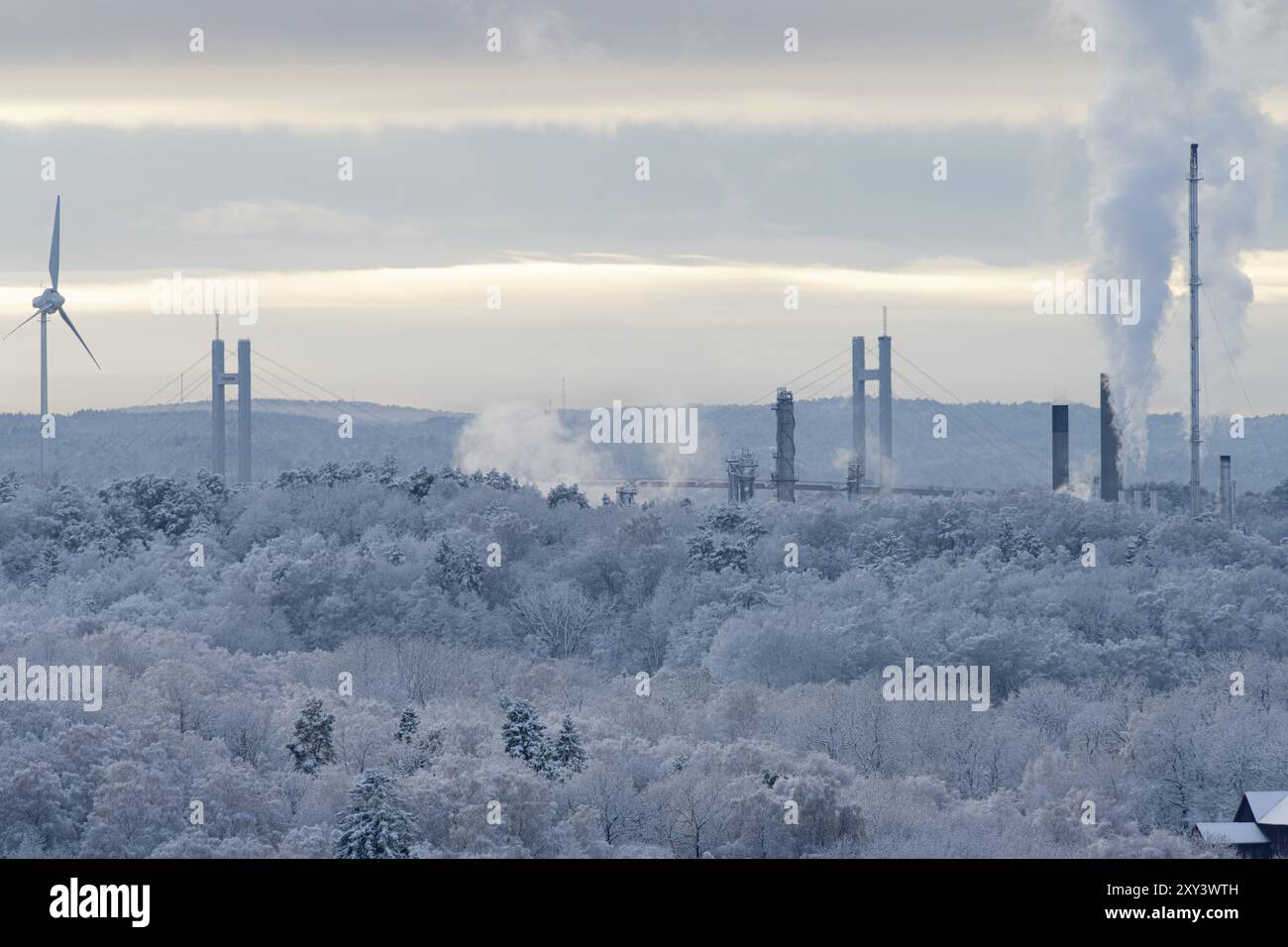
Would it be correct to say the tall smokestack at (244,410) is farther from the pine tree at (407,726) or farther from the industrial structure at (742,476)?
the pine tree at (407,726)

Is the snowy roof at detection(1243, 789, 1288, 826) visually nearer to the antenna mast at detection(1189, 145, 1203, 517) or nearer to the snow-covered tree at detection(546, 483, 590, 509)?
the antenna mast at detection(1189, 145, 1203, 517)

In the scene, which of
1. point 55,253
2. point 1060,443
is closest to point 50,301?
point 55,253

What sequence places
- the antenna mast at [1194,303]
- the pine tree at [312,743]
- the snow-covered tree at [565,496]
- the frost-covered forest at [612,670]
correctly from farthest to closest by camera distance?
1. the snow-covered tree at [565,496]
2. the antenna mast at [1194,303]
3. the pine tree at [312,743]
4. the frost-covered forest at [612,670]

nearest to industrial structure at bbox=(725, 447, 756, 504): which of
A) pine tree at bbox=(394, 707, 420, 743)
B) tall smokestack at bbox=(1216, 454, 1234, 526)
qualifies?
tall smokestack at bbox=(1216, 454, 1234, 526)

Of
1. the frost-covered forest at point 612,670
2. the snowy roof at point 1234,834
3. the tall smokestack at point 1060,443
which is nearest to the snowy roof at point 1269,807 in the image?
the snowy roof at point 1234,834

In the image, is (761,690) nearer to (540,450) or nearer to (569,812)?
(569,812)
